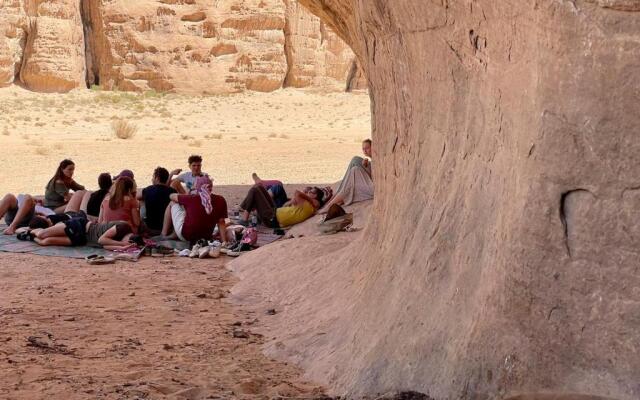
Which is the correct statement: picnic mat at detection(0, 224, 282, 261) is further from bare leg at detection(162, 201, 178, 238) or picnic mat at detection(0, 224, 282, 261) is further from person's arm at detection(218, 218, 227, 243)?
person's arm at detection(218, 218, 227, 243)

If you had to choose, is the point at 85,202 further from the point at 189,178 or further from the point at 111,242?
the point at 189,178

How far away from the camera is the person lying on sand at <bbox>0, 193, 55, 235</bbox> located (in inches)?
436

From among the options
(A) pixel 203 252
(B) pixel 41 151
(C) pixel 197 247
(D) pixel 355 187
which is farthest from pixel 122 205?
(B) pixel 41 151

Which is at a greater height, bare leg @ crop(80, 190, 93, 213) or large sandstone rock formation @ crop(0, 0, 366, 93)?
large sandstone rock formation @ crop(0, 0, 366, 93)

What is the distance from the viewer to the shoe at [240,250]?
33.4ft

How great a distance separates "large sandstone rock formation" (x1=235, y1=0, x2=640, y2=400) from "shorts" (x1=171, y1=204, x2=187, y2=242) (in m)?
5.02

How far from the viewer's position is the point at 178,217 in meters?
10.6

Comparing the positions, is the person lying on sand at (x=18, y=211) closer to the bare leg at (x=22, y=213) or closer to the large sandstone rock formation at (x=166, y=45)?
the bare leg at (x=22, y=213)

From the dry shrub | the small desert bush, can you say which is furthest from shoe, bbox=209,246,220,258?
the dry shrub

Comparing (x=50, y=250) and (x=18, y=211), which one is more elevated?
(x=18, y=211)

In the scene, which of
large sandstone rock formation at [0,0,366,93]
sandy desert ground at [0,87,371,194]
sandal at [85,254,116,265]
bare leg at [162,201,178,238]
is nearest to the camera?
sandal at [85,254,116,265]

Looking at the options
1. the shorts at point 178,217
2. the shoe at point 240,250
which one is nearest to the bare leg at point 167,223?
the shorts at point 178,217

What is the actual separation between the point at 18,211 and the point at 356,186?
4432mm

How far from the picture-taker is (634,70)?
10.5 feet
